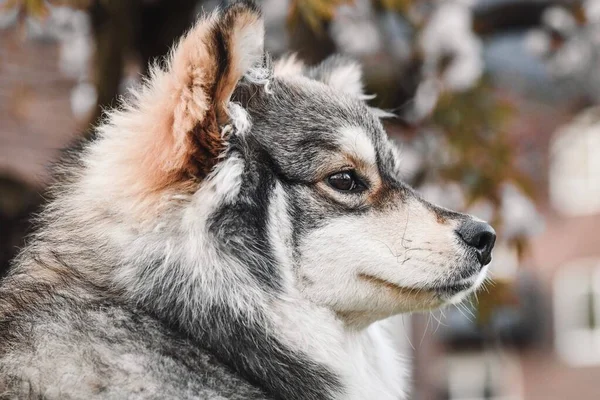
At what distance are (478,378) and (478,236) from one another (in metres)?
20.8

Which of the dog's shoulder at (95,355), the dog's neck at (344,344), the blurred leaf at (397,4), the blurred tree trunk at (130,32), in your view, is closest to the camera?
the dog's shoulder at (95,355)

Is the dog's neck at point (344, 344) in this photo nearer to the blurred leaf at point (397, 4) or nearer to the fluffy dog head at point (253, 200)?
the fluffy dog head at point (253, 200)

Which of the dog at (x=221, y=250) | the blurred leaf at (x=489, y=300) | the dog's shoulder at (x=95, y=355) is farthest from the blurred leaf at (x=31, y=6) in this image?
the blurred leaf at (x=489, y=300)

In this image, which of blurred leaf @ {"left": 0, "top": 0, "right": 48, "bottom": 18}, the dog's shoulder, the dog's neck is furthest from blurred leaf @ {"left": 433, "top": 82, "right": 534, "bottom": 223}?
the dog's shoulder

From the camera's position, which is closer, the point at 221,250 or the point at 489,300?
the point at 221,250

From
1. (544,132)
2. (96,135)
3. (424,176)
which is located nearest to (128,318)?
(96,135)

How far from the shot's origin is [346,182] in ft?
10.8

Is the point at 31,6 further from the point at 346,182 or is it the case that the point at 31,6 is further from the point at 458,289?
the point at 458,289

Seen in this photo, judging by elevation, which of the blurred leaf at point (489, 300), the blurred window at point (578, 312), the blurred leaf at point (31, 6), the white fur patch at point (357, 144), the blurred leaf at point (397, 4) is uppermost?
the blurred leaf at point (397, 4)

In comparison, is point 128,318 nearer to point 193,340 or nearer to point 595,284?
point 193,340

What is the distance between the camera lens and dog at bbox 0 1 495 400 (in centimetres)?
288

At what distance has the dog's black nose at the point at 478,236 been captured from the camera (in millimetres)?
3279

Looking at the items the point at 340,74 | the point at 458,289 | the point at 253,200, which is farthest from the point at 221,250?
the point at 340,74

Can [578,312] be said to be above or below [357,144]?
below
